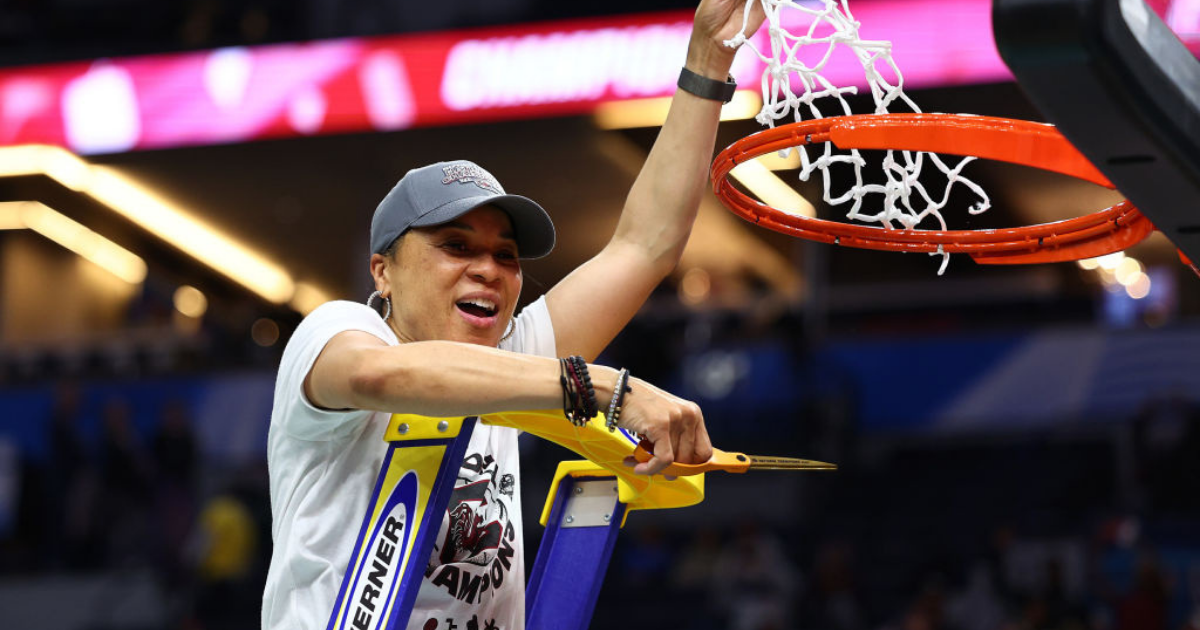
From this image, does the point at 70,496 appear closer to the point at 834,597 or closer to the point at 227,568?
the point at 227,568

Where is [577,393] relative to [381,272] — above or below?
below

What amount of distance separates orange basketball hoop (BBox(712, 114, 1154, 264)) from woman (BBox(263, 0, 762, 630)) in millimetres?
236

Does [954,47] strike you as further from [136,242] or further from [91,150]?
[136,242]

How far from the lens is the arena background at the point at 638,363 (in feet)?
38.9

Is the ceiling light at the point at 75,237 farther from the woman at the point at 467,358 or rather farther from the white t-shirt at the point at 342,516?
the white t-shirt at the point at 342,516

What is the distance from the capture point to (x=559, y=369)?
2.30 meters

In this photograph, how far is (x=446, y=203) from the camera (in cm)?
276

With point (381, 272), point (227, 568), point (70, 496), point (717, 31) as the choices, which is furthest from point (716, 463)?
point (70, 496)

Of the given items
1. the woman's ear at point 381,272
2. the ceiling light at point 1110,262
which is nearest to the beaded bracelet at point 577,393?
the woman's ear at point 381,272

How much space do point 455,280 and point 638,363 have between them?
1068cm

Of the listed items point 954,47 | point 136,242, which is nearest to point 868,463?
point 954,47

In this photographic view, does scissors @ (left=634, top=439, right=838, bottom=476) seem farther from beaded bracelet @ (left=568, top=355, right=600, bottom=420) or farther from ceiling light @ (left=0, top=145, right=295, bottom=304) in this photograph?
ceiling light @ (left=0, top=145, right=295, bottom=304)

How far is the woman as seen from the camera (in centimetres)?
229

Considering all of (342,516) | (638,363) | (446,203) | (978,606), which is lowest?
(342,516)
